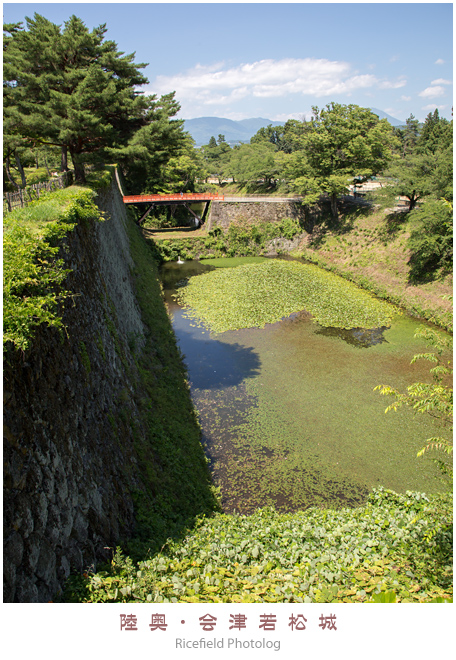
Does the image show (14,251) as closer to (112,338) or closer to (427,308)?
(112,338)

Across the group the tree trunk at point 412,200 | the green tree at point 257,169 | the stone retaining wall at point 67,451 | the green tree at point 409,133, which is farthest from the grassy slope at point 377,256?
the green tree at point 409,133

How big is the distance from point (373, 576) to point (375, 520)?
1.96 meters

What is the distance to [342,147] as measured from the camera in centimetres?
3412

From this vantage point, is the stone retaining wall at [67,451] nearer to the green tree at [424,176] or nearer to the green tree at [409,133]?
the green tree at [424,176]

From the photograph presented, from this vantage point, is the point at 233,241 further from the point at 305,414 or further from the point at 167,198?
the point at 305,414

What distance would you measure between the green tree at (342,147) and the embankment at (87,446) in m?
27.2

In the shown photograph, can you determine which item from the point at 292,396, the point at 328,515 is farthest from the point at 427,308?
the point at 328,515

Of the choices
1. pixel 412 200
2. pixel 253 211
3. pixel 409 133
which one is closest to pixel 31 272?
pixel 412 200

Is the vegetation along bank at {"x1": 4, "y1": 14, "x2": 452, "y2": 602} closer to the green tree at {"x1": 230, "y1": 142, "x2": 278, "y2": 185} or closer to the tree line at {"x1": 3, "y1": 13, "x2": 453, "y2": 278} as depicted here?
the tree line at {"x1": 3, "y1": 13, "x2": 453, "y2": 278}

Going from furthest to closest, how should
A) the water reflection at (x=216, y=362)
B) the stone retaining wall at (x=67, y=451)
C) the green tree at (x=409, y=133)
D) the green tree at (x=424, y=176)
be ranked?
the green tree at (x=409, y=133)
the green tree at (x=424, y=176)
the water reflection at (x=216, y=362)
the stone retaining wall at (x=67, y=451)

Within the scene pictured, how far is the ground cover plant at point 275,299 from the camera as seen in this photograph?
72.4 feet

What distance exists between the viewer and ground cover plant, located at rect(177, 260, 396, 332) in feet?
72.4

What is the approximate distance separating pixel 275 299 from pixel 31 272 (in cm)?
2074

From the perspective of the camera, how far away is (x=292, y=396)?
14734mm
